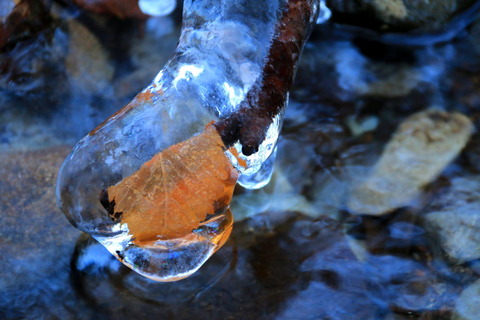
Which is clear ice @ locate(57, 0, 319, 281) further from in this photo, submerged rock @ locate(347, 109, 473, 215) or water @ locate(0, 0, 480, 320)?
submerged rock @ locate(347, 109, 473, 215)

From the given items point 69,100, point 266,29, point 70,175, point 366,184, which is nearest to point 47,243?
point 70,175

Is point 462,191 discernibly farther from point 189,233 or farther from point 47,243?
point 47,243

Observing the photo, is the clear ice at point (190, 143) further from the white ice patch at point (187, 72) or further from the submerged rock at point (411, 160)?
the submerged rock at point (411, 160)

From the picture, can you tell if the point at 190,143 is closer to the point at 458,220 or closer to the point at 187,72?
the point at 187,72

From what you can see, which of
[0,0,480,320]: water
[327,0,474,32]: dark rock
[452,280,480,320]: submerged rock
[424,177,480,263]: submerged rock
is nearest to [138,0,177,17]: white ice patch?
[0,0,480,320]: water

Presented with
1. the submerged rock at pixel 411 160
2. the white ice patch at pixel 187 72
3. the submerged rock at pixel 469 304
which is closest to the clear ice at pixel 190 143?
the white ice patch at pixel 187 72

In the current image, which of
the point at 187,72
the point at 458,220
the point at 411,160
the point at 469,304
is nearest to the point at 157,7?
the point at 187,72
